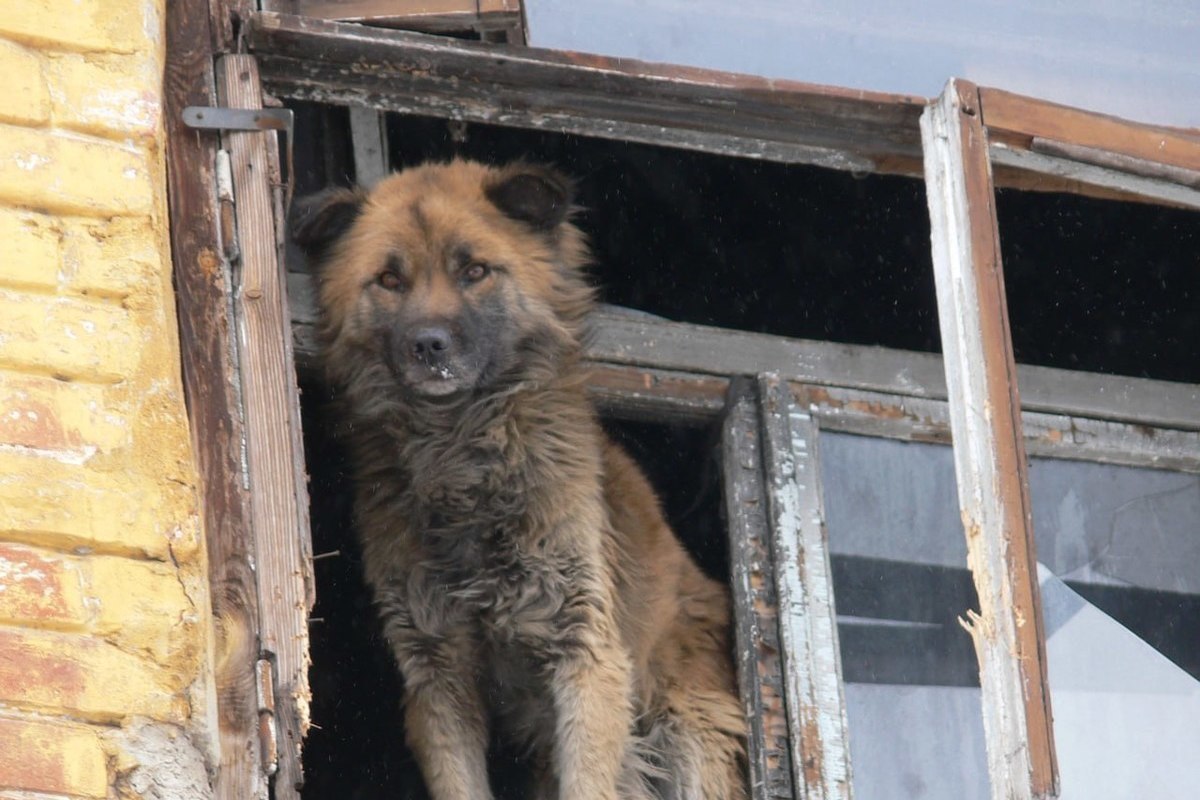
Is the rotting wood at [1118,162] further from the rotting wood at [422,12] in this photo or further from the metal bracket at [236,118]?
the metal bracket at [236,118]

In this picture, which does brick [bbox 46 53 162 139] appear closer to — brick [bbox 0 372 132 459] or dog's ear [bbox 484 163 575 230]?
brick [bbox 0 372 132 459]

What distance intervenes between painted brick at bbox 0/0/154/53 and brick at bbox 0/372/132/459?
0.63 meters

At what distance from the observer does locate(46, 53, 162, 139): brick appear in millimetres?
2875

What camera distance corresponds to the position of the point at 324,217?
4.07 meters


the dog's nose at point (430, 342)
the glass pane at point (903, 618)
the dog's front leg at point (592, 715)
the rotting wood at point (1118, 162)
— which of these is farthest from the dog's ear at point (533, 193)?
the rotting wood at point (1118, 162)

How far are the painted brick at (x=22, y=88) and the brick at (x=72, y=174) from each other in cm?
2

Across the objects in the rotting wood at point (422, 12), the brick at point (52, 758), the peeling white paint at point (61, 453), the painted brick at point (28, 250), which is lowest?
the brick at point (52, 758)

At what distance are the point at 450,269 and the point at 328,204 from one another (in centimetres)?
35

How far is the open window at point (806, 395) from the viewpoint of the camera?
2992mm

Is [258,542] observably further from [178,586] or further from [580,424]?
[580,424]

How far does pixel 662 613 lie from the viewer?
162 inches

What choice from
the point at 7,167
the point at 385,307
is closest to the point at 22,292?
the point at 7,167

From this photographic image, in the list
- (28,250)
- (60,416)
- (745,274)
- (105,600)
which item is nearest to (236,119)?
(28,250)

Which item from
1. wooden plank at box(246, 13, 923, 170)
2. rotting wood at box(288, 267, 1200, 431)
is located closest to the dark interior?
rotting wood at box(288, 267, 1200, 431)
